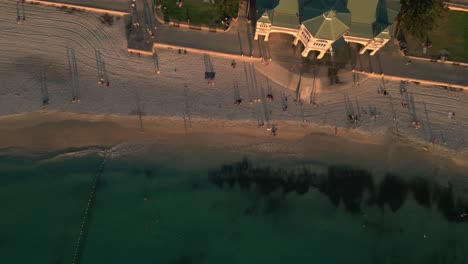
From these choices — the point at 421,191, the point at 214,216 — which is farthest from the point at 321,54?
the point at 214,216

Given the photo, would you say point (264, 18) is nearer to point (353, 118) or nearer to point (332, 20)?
point (332, 20)

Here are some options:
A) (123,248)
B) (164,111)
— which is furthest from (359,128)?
(123,248)

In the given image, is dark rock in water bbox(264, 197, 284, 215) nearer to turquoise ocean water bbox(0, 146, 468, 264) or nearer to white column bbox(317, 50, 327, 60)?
turquoise ocean water bbox(0, 146, 468, 264)

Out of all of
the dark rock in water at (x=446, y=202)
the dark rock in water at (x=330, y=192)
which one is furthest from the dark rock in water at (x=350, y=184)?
the dark rock in water at (x=446, y=202)

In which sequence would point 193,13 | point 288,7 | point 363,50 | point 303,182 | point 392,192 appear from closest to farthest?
point 288,7 < point 303,182 < point 392,192 < point 363,50 < point 193,13

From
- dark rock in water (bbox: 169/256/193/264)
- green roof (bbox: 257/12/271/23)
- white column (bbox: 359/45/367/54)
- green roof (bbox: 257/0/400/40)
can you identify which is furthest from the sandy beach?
green roof (bbox: 257/0/400/40)

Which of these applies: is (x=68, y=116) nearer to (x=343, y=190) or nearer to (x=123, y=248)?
(x=123, y=248)
